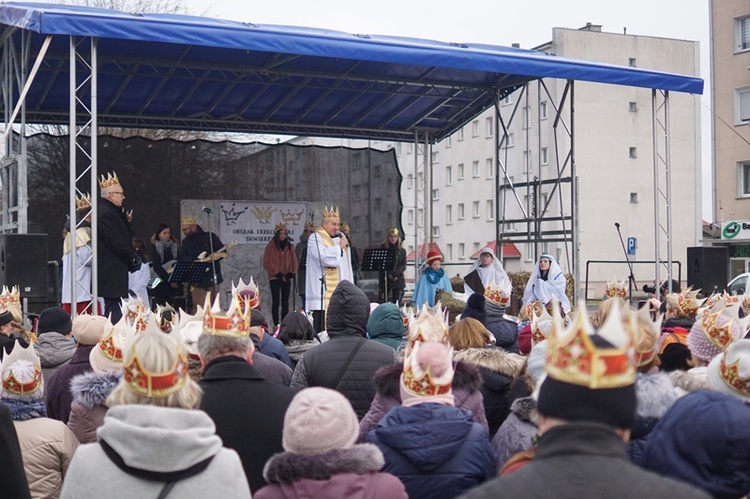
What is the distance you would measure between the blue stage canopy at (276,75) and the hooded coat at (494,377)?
7.06 meters

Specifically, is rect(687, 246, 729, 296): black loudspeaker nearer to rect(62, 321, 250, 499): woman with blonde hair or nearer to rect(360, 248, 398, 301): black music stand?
rect(360, 248, 398, 301): black music stand

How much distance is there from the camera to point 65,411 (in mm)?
5238

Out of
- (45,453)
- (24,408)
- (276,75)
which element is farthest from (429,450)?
(276,75)

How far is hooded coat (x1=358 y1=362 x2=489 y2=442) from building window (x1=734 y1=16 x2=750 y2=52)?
3338cm

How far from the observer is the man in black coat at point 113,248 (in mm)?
11320

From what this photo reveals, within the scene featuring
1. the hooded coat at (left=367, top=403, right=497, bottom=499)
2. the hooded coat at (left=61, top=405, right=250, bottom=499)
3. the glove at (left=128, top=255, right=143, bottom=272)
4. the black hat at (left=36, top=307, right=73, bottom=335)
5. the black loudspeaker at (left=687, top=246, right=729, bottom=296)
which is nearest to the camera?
the hooded coat at (left=61, top=405, right=250, bottom=499)

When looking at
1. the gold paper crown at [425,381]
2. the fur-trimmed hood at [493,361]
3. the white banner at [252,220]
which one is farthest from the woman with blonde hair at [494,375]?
the white banner at [252,220]

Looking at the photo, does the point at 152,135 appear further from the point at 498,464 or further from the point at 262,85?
the point at 498,464

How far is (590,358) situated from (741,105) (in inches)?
1379

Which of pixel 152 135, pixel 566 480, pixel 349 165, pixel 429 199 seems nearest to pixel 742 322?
pixel 566 480

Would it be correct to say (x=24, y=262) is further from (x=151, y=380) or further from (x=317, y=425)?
(x=317, y=425)

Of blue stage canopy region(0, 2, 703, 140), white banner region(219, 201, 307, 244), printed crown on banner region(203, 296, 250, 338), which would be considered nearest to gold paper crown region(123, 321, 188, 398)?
printed crown on banner region(203, 296, 250, 338)

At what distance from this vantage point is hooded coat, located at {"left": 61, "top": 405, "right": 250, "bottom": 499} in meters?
2.71

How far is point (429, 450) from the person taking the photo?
3.62 m
